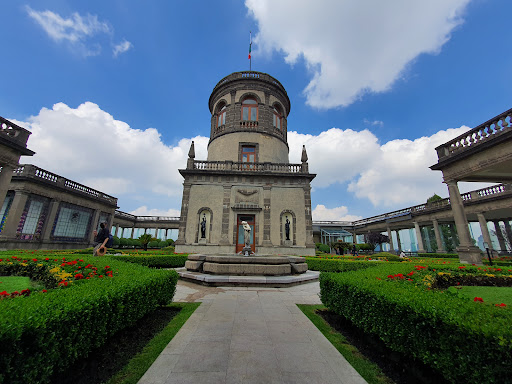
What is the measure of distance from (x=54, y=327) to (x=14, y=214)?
23.0m

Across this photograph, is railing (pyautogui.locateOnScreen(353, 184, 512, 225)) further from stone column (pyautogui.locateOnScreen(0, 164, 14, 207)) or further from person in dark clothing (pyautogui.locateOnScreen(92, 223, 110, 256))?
stone column (pyautogui.locateOnScreen(0, 164, 14, 207))

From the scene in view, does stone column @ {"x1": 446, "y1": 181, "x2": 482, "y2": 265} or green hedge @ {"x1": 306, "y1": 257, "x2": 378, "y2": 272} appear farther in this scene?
green hedge @ {"x1": 306, "y1": 257, "x2": 378, "y2": 272}

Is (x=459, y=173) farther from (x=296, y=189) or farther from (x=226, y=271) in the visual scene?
(x=226, y=271)

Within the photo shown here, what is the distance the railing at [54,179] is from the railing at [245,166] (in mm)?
13571

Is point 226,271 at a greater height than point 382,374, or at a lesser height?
greater

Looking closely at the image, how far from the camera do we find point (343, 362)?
11.1 ft

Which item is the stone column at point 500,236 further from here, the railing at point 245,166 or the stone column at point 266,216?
the stone column at point 266,216

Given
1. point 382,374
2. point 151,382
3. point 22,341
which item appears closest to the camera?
point 22,341

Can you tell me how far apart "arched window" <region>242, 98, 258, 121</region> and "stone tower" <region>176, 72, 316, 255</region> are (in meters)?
0.18

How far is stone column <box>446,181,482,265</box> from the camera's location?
441 inches

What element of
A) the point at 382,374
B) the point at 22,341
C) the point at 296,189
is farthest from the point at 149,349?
the point at 296,189

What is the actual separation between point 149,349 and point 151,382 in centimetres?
102

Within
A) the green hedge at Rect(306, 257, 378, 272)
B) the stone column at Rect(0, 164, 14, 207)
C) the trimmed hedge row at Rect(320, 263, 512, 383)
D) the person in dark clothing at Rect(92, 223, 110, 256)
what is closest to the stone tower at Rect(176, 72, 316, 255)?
the green hedge at Rect(306, 257, 378, 272)

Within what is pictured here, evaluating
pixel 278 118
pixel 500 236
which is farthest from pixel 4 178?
pixel 500 236
